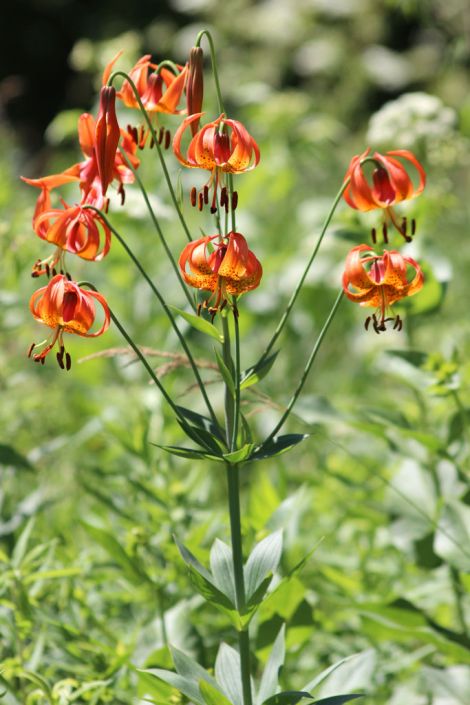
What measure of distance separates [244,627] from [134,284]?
1.37m

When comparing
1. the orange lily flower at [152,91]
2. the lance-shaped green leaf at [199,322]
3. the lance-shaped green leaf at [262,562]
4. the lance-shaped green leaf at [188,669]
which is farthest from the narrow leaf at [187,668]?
the orange lily flower at [152,91]

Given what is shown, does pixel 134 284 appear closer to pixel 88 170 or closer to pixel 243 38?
pixel 88 170

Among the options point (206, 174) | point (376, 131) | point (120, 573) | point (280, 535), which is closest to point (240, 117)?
Answer: point (206, 174)

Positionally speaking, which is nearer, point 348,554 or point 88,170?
point 88,170

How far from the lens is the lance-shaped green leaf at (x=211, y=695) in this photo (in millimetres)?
905

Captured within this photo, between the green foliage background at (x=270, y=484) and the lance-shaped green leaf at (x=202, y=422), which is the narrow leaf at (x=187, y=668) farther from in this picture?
the lance-shaped green leaf at (x=202, y=422)

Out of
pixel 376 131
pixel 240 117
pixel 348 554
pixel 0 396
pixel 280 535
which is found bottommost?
pixel 348 554

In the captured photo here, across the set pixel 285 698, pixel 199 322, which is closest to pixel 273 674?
pixel 285 698

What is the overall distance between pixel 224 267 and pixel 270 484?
69 centimetres

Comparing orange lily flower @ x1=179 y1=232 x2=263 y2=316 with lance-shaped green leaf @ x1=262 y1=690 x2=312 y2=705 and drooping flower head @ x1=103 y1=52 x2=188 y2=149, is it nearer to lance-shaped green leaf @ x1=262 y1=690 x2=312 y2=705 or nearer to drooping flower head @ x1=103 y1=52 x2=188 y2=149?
drooping flower head @ x1=103 y1=52 x2=188 y2=149

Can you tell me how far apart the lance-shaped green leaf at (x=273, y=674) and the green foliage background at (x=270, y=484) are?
5.6 inches

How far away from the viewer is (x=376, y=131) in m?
1.82

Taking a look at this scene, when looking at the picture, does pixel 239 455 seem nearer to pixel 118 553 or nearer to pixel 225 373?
pixel 225 373

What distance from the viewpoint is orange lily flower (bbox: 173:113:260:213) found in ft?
2.77
